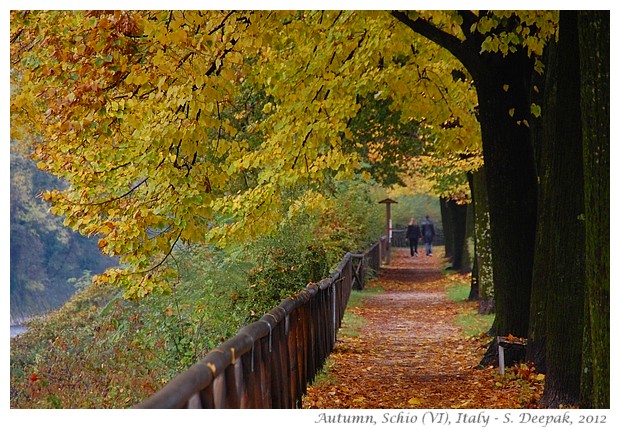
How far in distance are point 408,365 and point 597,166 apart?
24.5ft

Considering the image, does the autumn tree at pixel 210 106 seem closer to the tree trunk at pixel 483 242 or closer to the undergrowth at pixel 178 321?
the undergrowth at pixel 178 321

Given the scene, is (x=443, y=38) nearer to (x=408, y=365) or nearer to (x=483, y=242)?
(x=408, y=365)

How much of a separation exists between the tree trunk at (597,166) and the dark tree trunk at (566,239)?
211 cm

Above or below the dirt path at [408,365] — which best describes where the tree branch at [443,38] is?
above

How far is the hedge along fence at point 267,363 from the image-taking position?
516cm

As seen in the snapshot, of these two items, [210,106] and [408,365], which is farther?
[408,365]

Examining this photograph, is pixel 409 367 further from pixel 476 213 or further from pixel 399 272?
pixel 399 272

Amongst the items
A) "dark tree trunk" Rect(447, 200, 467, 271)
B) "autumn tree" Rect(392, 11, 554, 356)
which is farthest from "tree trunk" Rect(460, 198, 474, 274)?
"autumn tree" Rect(392, 11, 554, 356)

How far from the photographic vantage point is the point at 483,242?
19844 mm

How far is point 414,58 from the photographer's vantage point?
15875 millimetres

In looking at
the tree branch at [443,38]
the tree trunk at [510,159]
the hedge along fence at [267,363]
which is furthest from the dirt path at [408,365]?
the tree branch at [443,38]

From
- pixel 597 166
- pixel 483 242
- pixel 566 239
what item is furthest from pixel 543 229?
pixel 483 242

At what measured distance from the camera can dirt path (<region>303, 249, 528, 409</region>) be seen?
10711 millimetres

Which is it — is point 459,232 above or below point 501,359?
above
